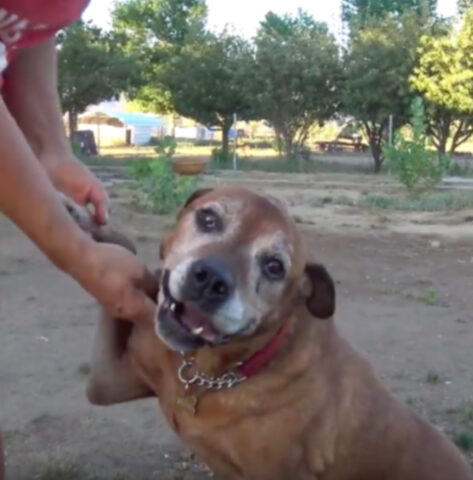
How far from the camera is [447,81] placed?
31.6 metres

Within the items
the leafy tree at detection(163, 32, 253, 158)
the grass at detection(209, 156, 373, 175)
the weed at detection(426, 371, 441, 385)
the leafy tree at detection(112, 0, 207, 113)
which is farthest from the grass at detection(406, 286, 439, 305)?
the leafy tree at detection(112, 0, 207, 113)

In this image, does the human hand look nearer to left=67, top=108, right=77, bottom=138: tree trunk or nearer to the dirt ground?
the dirt ground

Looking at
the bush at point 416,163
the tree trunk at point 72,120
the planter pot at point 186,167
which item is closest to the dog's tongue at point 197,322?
the planter pot at point 186,167

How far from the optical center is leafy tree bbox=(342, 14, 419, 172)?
107ft

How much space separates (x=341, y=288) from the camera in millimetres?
8867

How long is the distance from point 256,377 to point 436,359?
3.23 meters

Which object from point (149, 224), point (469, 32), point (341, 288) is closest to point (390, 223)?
point (149, 224)

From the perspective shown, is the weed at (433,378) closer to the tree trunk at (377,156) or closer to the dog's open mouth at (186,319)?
the dog's open mouth at (186,319)

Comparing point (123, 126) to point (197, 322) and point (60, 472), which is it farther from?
point (197, 322)

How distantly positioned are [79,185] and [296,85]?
103 ft

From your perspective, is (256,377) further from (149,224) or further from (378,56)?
(378,56)

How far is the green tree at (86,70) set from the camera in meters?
33.3

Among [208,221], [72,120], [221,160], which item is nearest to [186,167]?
[208,221]

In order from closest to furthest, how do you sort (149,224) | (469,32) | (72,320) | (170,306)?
1. (170,306)
2. (72,320)
3. (149,224)
4. (469,32)
